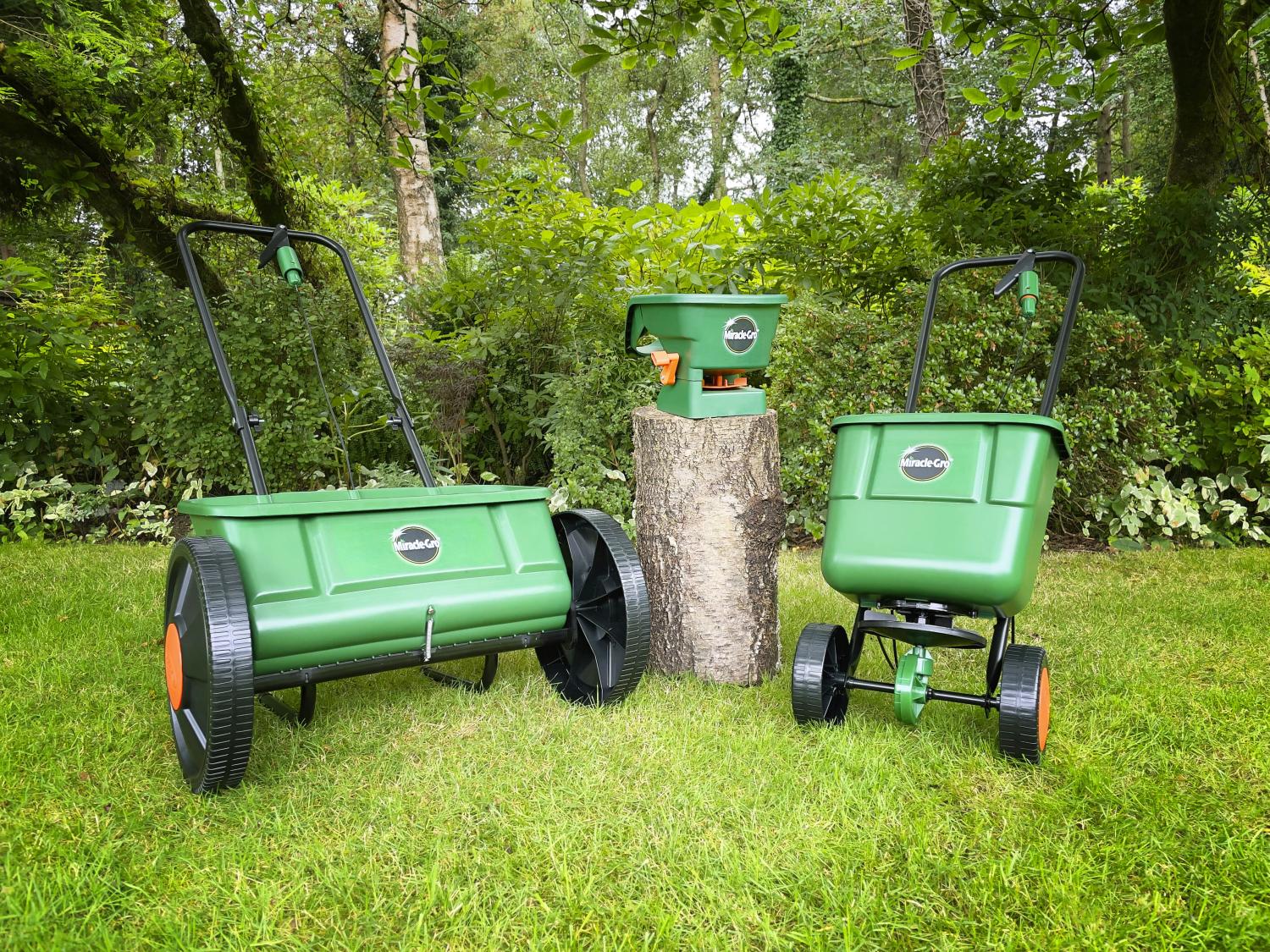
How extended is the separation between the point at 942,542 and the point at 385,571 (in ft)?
4.70

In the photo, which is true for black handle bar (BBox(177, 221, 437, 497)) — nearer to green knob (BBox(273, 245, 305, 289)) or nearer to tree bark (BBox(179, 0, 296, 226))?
green knob (BBox(273, 245, 305, 289))

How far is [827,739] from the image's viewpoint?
95.1 inches

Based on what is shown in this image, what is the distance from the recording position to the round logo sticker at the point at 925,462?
231 centimetres

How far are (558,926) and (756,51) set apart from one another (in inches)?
139

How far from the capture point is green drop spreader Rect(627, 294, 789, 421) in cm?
290

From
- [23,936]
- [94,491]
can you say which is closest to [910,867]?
[23,936]

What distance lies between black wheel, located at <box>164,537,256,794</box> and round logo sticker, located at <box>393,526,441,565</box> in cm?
41

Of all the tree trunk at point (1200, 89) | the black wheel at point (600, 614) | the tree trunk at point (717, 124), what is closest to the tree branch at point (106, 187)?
the black wheel at point (600, 614)

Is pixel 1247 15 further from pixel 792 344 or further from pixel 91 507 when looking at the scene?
pixel 91 507

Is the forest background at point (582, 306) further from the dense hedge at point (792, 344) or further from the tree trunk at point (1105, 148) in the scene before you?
the tree trunk at point (1105, 148)

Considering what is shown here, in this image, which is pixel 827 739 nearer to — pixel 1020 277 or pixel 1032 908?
pixel 1032 908

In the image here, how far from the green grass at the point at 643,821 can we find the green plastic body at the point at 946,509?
0.47 m

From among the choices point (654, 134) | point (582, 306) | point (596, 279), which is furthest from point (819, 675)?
point (654, 134)

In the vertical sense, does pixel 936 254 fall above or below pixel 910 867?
above
